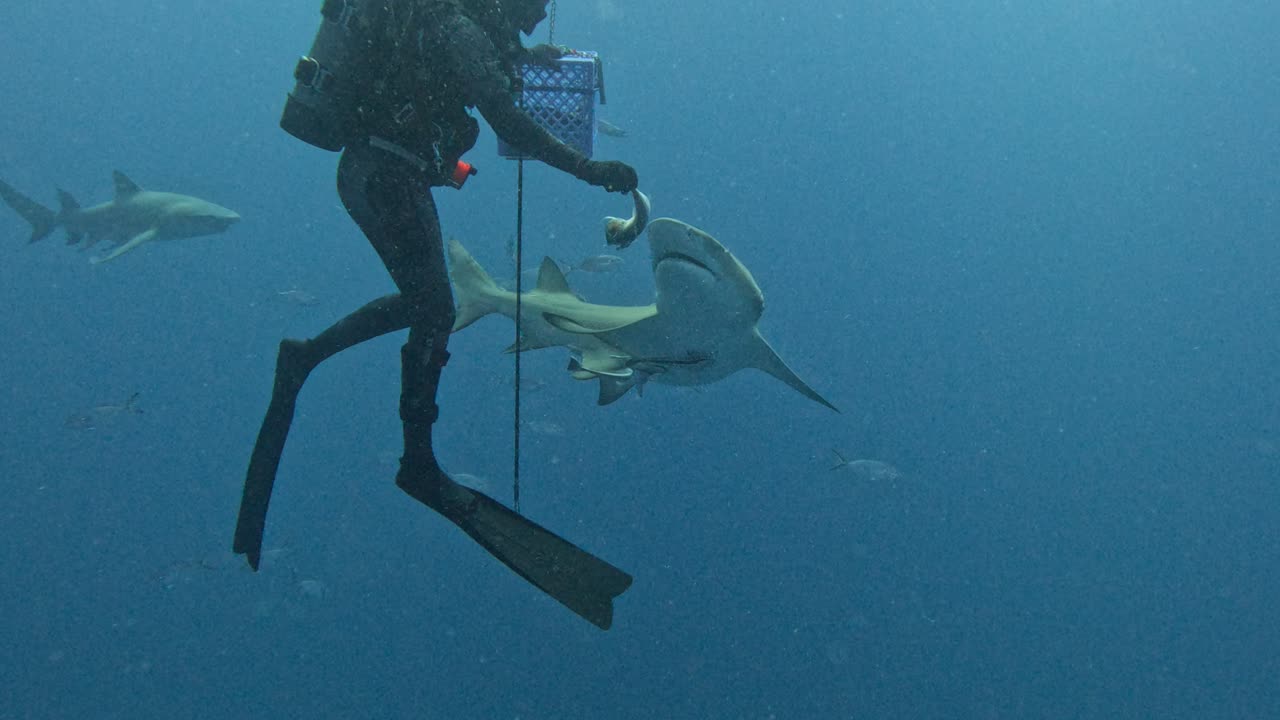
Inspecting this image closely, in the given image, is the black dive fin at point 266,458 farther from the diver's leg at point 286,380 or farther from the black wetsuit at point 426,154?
the black wetsuit at point 426,154

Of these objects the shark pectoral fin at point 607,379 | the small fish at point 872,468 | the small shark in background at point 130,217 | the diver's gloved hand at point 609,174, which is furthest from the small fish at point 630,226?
the small shark in background at point 130,217

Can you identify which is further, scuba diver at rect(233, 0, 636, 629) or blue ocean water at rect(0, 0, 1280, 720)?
blue ocean water at rect(0, 0, 1280, 720)

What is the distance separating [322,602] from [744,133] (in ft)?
103

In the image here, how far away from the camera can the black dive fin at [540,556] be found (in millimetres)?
2994

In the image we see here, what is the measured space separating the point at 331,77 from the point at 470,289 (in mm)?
2858

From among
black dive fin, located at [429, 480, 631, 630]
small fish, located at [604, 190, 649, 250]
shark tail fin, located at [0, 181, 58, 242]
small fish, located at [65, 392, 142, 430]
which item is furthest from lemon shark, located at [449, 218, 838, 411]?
shark tail fin, located at [0, 181, 58, 242]

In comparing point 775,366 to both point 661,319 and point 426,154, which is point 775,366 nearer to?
point 661,319

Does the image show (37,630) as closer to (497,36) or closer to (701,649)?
(701,649)

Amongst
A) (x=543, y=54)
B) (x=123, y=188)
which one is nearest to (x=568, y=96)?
(x=543, y=54)

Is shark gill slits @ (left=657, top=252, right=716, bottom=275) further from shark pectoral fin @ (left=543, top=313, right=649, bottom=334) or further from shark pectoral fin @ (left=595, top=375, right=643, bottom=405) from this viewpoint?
shark pectoral fin @ (left=595, top=375, right=643, bottom=405)

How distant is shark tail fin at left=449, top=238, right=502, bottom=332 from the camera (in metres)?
5.58

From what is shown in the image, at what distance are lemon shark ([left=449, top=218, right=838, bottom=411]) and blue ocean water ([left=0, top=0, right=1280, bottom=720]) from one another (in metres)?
8.24

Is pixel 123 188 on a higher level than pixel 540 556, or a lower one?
lower

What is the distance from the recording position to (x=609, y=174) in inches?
125
